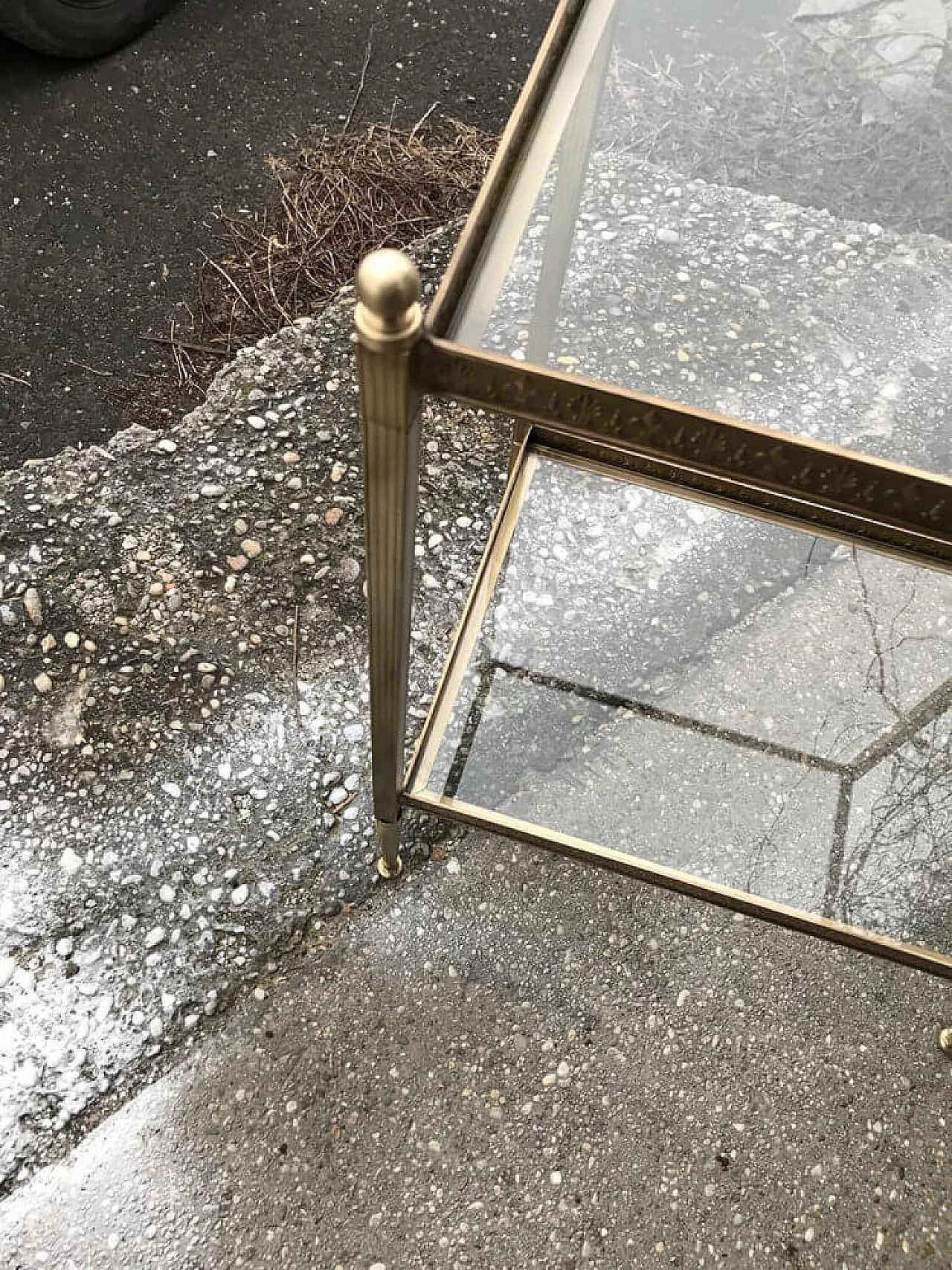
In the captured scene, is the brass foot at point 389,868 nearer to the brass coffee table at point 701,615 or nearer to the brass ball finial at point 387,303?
the brass coffee table at point 701,615

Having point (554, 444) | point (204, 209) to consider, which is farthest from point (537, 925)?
point (204, 209)

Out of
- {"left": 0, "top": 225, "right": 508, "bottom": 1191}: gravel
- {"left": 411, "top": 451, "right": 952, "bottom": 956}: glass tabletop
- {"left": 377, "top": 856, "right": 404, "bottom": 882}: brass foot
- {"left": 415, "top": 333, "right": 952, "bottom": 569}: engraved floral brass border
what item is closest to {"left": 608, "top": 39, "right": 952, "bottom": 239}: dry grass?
{"left": 411, "top": 451, "right": 952, "bottom": 956}: glass tabletop

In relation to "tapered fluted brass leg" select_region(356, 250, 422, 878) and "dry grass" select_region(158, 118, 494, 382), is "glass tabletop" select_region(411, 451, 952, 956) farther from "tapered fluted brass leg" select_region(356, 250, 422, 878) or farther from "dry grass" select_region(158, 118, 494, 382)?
"dry grass" select_region(158, 118, 494, 382)

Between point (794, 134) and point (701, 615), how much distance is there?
1.23 ft


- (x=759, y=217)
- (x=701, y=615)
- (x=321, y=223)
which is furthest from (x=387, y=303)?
(x=321, y=223)

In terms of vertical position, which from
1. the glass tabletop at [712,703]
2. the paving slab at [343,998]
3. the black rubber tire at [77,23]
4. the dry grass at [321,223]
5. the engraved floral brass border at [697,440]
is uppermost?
the engraved floral brass border at [697,440]

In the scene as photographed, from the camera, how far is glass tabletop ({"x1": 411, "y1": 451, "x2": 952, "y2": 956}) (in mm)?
831

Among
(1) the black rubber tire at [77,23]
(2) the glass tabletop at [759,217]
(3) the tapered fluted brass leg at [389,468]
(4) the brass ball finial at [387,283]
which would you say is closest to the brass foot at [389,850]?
(3) the tapered fluted brass leg at [389,468]

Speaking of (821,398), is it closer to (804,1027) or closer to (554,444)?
(554,444)

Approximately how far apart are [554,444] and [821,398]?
246 millimetres

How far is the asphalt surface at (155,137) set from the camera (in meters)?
1.24

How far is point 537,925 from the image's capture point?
0.96m

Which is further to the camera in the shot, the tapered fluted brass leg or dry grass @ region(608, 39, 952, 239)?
dry grass @ region(608, 39, 952, 239)

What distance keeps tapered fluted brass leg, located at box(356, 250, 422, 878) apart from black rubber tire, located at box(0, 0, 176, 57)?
1.23m
